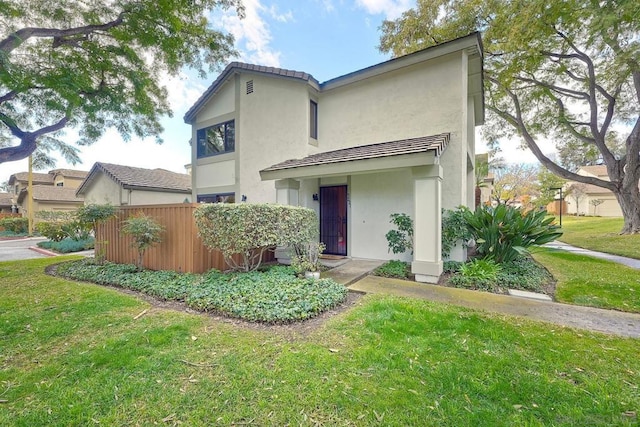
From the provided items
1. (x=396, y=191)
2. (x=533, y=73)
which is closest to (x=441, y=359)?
(x=396, y=191)

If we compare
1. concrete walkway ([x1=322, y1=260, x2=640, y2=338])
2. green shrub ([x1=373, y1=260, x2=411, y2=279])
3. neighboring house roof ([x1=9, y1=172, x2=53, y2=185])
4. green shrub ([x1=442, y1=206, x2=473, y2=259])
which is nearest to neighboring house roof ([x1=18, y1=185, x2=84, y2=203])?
neighboring house roof ([x1=9, y1=172, x2=53, y2=185])

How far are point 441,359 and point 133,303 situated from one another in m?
5.31

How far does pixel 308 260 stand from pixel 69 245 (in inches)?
534

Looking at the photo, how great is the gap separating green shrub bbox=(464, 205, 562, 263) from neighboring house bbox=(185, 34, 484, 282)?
861 millimetres

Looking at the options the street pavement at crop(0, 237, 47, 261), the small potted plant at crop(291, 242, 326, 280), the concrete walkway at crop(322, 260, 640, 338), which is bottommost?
the street pavement at crop(0, 237, 47, 261)

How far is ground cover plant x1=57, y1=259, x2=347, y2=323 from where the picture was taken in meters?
4.41

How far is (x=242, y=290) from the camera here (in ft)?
16.9

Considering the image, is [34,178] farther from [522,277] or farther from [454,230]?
[522,277]

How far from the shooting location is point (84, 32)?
26.0ft

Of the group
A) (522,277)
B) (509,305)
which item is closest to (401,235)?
(522,277)

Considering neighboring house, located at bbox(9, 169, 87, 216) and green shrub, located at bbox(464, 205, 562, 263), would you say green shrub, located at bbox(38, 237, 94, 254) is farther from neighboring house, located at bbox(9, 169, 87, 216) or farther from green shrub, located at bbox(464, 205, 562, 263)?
green shrub, located at bbox(464, 205, 562, 263)

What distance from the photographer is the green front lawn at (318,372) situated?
2.30 meters

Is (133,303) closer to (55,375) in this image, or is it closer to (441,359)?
(55,375)

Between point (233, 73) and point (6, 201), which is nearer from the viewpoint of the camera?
point (233, 73)
